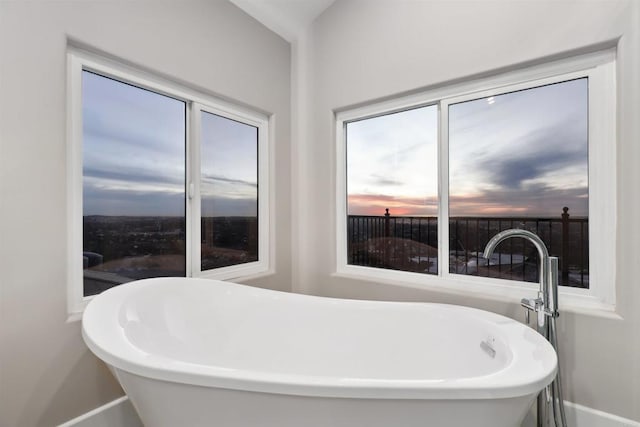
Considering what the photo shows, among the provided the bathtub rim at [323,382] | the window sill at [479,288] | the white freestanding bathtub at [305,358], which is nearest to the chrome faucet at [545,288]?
the white freestanding bathtub at [305,358]

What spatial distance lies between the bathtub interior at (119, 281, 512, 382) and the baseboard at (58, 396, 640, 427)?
46cm

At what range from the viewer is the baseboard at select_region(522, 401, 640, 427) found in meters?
1.35

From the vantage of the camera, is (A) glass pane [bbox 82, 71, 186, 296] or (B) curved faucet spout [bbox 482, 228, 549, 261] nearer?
(B) curved faucet spout [bbox 482, 228, 549, 261]

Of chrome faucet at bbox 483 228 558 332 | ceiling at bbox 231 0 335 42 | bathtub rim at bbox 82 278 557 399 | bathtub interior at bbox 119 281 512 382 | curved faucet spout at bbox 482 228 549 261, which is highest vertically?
ceiling at bbox 231 0 335 42

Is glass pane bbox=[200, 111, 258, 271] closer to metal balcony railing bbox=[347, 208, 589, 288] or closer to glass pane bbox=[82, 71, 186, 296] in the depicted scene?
glass pane bbox=[82, 71, 186, 296]

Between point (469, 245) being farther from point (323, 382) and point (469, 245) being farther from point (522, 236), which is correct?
point (323, 382)

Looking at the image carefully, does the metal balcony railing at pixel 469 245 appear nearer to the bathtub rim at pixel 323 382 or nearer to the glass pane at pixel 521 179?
the glass pane at pixel 521 179

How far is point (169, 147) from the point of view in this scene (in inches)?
72.3

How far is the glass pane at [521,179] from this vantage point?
1.54m

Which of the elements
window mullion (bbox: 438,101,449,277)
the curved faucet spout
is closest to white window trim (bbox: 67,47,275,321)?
window mullion (bbox: 438,101,449,277)

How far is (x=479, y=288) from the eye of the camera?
1744 mm

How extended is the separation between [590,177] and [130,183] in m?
2.36

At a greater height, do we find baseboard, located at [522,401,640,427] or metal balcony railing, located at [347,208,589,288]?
metal balcony railing, located at [347,208,589,288]

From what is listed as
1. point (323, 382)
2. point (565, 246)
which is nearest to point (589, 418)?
point (565, 246)
